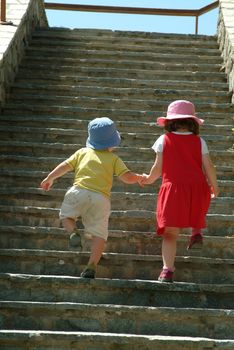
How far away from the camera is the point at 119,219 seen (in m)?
5.46

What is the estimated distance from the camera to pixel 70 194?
192 inches

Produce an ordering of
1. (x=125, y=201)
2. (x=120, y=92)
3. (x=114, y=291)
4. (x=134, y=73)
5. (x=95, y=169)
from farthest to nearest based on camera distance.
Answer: (x=134, y=73), (x=120, y=92), (x=125, y=201), (x=95, y=169), (x=114, y=291)

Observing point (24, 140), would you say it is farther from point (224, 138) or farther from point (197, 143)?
point (197, 143)

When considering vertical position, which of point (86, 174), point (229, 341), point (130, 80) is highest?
point (130, 80)

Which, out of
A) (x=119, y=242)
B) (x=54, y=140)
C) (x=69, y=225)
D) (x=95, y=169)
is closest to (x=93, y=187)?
(x=95, y=169)

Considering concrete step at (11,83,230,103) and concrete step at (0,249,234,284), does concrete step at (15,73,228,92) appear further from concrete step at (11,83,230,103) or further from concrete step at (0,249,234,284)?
concrete step at (0,249,234,284)

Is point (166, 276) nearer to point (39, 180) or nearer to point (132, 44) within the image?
point (39, 180)

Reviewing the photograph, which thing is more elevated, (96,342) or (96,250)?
(96,250)

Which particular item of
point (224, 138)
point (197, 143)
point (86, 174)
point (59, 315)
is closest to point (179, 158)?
point (197, 143)

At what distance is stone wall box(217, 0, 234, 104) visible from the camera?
27.7 feet

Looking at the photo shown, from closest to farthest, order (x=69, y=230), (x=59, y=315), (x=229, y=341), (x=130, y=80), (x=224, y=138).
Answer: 1. (x=229, y=341)
2. (x=59, y=315)
3. (x=69, y=230)
4. (x=224, y=138)
5. (x=130, y=80)

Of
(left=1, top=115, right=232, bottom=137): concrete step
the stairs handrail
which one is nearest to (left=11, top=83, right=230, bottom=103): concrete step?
(left=1, top=115, right=232, bottom=137): concrete step

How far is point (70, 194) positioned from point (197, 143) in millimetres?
926

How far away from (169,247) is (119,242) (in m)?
0.60
